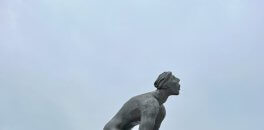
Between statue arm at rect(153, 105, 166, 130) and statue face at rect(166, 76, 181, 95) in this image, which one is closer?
statue face at rect(166, 76, 181, 95)

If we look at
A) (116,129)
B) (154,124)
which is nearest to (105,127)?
(116,129)

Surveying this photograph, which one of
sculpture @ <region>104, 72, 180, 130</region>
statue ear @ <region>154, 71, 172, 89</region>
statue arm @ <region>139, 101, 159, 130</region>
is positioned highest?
statue ear @ <region>154, 71, 172, 89</region>

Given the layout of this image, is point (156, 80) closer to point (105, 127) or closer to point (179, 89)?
point (179, 89)

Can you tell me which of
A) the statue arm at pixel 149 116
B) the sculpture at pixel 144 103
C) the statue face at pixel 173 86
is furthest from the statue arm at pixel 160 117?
the statue arm at pixel 149 116

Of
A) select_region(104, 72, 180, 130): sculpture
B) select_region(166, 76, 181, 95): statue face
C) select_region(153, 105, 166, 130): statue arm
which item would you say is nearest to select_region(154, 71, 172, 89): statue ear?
select_region(104, 72, 180, 130): sculpture

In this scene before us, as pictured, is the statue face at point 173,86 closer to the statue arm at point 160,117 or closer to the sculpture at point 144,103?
the sculpture at point 144,103

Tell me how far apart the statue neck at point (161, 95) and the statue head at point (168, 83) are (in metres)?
0.10

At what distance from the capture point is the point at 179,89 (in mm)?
15977

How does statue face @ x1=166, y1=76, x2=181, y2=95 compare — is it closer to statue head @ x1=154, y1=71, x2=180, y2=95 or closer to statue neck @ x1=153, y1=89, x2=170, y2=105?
statue head @ x1=154, y1=71, x2=180, y2=95

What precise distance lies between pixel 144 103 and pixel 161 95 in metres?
0.61

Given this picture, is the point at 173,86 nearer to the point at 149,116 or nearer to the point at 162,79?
the point at 162,79

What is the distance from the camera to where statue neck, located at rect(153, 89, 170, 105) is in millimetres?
15700

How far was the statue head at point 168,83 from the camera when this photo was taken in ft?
51.8

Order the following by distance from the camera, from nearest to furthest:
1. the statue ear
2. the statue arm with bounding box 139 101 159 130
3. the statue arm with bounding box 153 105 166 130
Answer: the statue arm with bounding box 139 101 159 130 < the statue ear < the statue arm with bounding box 153 105 166 130
